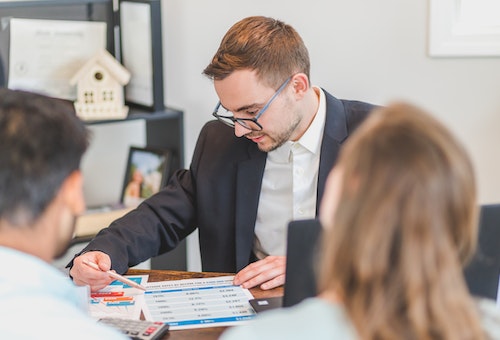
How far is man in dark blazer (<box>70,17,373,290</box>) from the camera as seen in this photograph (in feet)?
6.97

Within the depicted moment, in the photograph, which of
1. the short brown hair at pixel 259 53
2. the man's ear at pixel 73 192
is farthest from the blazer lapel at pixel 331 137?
the man's ear at pixel 73 192

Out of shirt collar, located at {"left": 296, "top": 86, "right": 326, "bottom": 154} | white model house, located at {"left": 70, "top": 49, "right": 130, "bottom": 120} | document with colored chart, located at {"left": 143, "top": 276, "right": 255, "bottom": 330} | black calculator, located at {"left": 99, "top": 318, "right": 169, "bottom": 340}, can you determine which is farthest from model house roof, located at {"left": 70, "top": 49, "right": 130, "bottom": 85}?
black calculator, located at {"left": 99, "top": 318, "right": 169, "bottom": 340}

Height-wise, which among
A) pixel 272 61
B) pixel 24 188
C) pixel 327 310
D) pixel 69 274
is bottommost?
pixel 69 274

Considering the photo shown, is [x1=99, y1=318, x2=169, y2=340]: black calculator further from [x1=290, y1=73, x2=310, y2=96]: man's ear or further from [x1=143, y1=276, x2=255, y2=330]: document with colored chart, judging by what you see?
[x1=290, y1=73, x2=310, y2=96]: man's ear

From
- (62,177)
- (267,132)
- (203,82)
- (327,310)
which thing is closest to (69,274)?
(267,132)

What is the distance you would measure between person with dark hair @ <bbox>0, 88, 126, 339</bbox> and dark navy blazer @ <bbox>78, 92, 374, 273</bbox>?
85cm

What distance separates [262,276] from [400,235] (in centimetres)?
95

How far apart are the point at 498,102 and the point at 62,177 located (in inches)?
69.6

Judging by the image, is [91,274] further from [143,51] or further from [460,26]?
[460,26]

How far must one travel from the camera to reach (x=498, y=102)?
2648mm

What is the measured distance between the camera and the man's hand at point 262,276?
1.85 metres

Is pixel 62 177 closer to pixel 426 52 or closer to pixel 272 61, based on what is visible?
pixel 272 61

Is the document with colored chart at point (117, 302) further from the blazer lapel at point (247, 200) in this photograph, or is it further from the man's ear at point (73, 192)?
the man's ear at point (73, 192)

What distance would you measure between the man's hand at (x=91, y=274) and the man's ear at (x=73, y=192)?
0.57 metres
